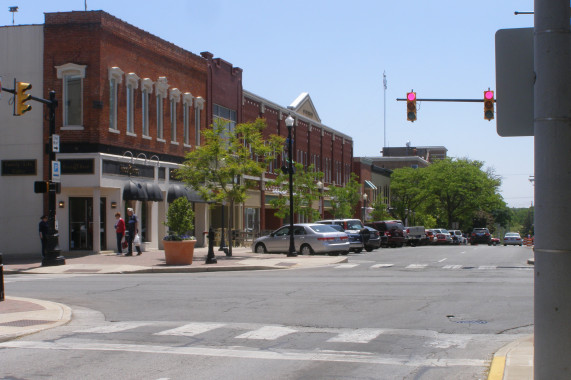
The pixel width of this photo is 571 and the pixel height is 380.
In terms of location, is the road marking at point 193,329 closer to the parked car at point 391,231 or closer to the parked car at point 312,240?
the parked car at point 312,240

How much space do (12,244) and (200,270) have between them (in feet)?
35.8

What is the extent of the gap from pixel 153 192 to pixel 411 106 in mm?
13848

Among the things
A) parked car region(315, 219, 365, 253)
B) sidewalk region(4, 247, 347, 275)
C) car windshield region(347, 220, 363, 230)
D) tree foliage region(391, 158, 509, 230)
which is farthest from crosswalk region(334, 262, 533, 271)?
tree foliage region(391, 158, 509, 230)

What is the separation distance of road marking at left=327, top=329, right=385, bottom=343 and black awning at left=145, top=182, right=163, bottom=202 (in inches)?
916

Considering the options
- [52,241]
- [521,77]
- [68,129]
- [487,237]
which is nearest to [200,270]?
[52,241]

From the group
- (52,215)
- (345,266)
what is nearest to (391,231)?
(345,266)

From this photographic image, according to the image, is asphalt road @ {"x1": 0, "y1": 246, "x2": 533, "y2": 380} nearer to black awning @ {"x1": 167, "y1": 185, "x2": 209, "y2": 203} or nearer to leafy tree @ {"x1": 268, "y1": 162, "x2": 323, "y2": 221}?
black awning @ {"x1": 167, "y1": 185, "x2": 209, "y2": 203}

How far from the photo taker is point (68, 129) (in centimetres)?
2938

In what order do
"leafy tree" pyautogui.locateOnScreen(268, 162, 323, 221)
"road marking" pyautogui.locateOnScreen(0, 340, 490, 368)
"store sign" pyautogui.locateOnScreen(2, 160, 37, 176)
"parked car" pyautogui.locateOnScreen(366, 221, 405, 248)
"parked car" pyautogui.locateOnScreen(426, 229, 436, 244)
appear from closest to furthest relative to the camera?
"road marking" pyautogui.locateOnScreen(0, 340, 490, 368), "store sign" pyautogui.locateOnScreen(2, 160, 37, 176), "leafy tree" pyautogui.locateOnScreen(268, 162, 323, 221), "parked car" pyautogui.locateOnScreen(366, 221, 405, 248), "parked car" pyautogui.locateOnScreen(426, 229, 436, 244)

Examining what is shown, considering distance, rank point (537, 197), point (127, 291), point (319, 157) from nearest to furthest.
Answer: point (537, 197)
point (127, 291)
point (319, 157)

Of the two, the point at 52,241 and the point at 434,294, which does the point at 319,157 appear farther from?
the point at 434,294

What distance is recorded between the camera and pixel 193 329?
10.5 metres

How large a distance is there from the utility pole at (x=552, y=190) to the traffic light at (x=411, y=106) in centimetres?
1988

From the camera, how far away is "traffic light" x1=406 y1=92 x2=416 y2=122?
2464 centimetres
